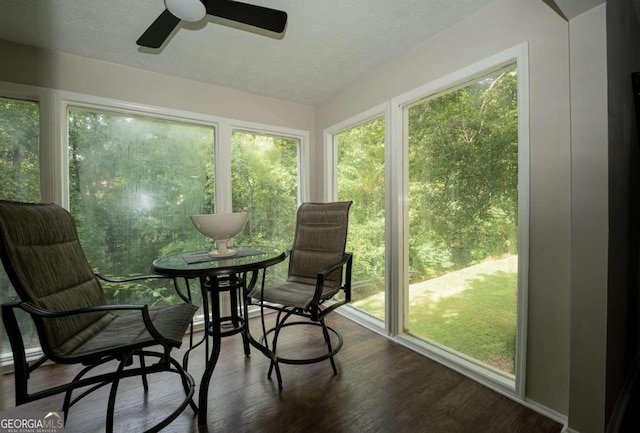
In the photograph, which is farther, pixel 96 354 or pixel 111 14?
pixel 111 14

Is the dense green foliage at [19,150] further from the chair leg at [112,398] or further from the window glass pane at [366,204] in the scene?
the window glass pane at [366,204]

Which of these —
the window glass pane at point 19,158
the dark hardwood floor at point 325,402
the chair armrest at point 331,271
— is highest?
the window glass pane at point 19,158

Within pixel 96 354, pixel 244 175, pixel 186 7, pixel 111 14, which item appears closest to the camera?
pixel 96 354

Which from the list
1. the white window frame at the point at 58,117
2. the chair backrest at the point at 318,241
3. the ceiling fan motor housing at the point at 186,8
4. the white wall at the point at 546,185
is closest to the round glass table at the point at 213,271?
the chair backrest at the point at 318,241

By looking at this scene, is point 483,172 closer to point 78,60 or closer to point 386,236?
point 386,236

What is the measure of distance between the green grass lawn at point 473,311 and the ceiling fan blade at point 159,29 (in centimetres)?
244

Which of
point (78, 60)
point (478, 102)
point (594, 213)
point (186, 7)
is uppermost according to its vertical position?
point (78, 60)

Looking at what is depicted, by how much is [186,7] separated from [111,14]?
35.3 inches

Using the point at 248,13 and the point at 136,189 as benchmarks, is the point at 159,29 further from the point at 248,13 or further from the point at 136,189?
the point at 136,189

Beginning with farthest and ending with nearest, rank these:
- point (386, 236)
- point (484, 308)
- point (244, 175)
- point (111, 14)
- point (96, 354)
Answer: point (244, 175), point (386, 236), point (484, 308), point (111, 14), point (96, 354)

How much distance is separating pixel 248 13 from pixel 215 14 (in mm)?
177

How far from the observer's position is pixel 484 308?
2.02 m

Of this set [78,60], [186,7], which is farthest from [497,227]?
[78,60]

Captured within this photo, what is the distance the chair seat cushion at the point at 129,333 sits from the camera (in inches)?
52.2
